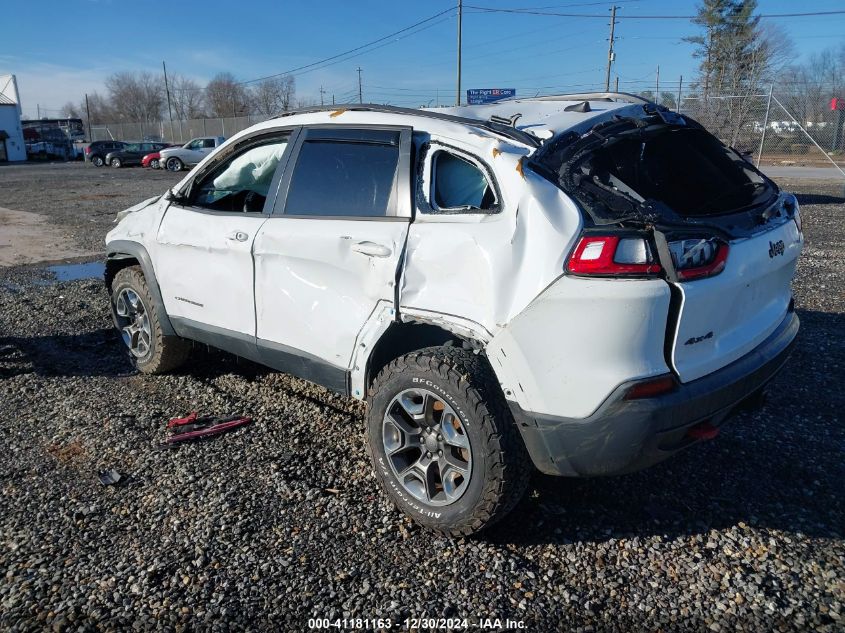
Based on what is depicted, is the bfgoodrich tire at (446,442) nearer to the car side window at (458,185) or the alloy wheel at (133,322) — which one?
the car side window at (458,185)

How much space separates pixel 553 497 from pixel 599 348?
1.12 meters

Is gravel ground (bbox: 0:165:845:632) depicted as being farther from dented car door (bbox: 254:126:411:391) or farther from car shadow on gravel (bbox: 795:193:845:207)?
car shadow on gravel (bbox: 795:193:845:207)

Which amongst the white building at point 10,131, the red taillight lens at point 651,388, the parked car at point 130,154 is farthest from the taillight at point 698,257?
the white building at point 10,131

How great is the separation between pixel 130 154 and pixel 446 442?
40.4 m

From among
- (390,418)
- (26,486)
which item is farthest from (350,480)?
(26,486)

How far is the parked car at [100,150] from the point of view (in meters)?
40.0

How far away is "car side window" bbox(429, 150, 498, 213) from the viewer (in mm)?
2916

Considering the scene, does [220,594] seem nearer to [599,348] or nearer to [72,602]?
[72,602]

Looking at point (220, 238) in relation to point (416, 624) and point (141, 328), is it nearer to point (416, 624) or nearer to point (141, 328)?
point (141, 328)

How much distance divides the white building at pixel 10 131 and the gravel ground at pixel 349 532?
5618 centimetres

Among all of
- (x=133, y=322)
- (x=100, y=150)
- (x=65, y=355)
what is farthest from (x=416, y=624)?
(x=100, y=150)

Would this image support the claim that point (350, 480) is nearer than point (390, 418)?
No

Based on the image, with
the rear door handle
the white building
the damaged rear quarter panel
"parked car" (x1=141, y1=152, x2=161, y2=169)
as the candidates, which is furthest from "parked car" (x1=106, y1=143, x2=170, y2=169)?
the damaged rear quarter panel

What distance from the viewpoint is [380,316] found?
10.3 feet
